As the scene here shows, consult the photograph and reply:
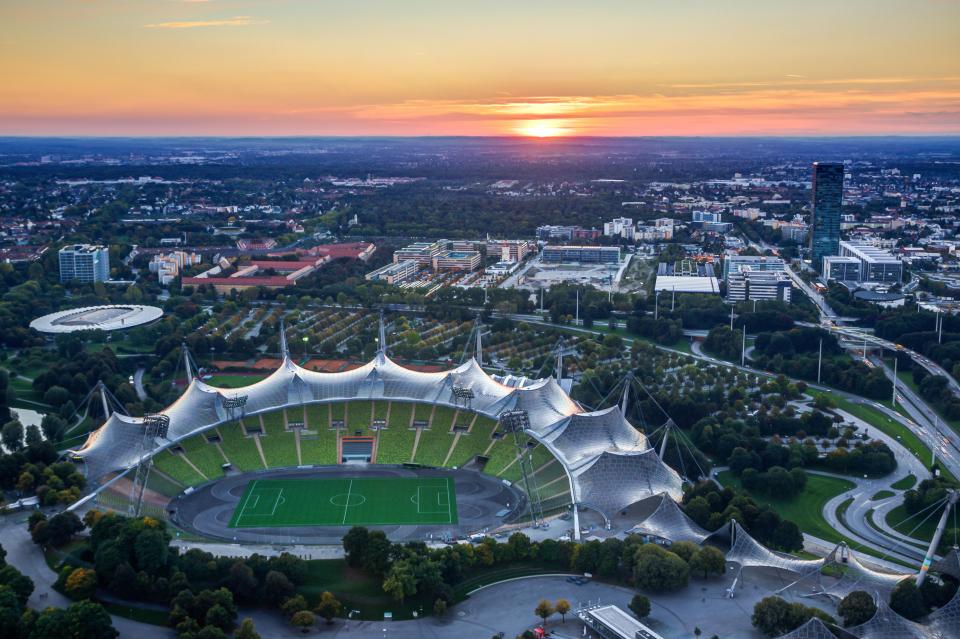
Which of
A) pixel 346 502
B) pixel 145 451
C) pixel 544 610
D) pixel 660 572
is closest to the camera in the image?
pixel 544 610

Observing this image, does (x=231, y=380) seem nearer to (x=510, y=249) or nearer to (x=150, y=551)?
(x=150, y=551)

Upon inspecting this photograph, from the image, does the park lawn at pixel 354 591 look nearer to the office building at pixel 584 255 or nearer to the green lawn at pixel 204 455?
the green lawn at pixel 204 455

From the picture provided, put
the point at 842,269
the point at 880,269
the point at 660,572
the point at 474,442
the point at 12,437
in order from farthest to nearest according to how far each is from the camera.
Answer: the point at 842,269 → the point at 880,269 → the point at 474,442 → the point at 12,437 → the point at 660,572

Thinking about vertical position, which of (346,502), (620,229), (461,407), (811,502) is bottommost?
(811,502)

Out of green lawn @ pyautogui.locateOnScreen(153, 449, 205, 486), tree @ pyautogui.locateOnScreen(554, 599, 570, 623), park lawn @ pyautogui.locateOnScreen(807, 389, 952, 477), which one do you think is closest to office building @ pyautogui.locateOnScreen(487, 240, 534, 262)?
park lawn @ pyautogui.locateOnScreen(807, 389, 952, 477)

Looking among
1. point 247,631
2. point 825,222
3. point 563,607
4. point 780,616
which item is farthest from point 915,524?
point 825,222

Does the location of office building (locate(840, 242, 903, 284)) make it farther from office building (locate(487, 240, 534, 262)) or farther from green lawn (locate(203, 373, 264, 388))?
green lawn (locate(203, 373, 264, 388))

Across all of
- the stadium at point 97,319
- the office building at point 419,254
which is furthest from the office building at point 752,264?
the stadium at point 97,319
